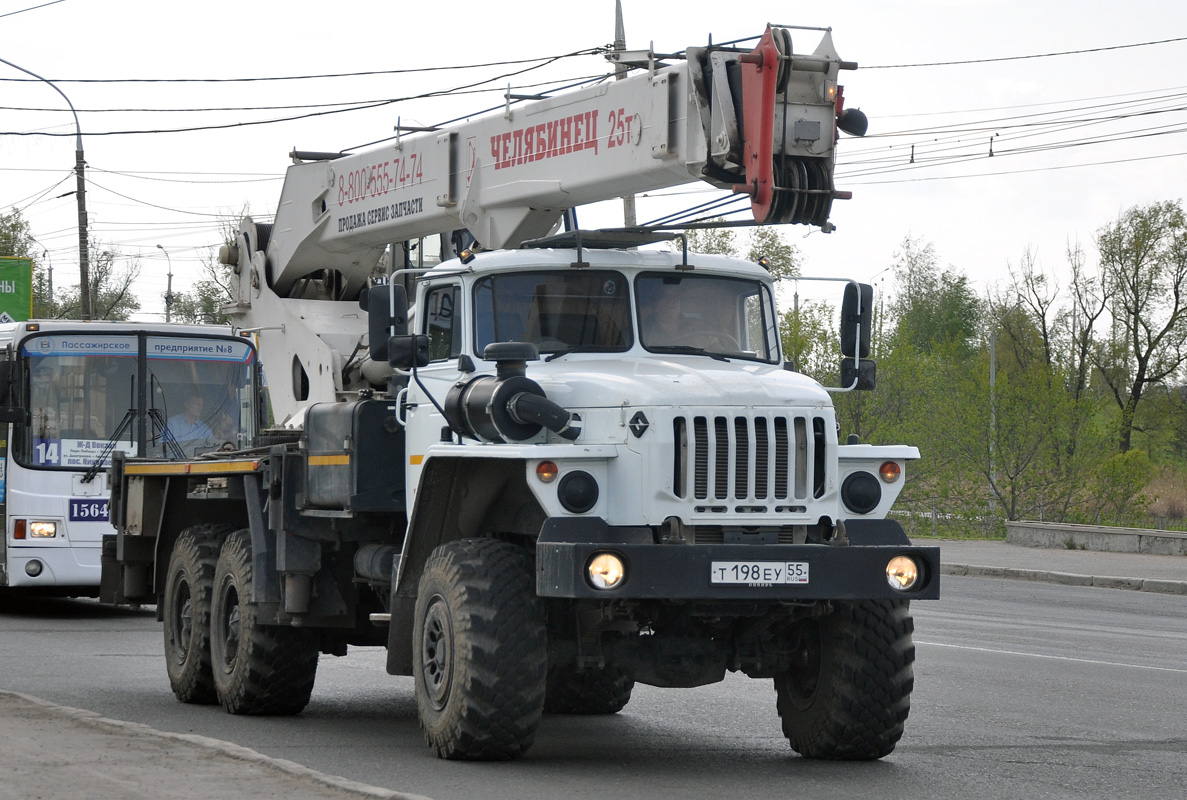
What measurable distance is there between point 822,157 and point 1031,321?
49.6 meters

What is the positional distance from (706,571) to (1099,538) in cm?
2332

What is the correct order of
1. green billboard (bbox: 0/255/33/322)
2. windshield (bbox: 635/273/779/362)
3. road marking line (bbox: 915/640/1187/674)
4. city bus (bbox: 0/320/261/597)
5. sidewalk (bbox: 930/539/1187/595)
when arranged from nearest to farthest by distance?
windshield (bbox: 635/273/779/362)
road marking line (bbox: 915/640/1187/674)
city bus (bbox: 0/320/261/597)
sidewalk (bbox: 930/539/1187/595)
green billboard (bbox: 0/255/33/322)

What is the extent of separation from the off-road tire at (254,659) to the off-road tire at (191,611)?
0.36m

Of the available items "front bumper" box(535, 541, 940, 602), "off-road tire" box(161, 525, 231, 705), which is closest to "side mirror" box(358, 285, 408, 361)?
"front bumper" box(535, 541, 940, 602)

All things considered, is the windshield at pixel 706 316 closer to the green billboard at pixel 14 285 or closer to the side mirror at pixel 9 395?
the side mirror at pixel 9 395

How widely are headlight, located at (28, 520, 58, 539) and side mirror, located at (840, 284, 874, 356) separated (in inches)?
416

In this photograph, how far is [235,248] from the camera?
14.7 metres

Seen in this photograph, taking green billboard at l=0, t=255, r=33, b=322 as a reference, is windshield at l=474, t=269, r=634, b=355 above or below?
below

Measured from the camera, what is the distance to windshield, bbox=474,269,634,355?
939 centimetres

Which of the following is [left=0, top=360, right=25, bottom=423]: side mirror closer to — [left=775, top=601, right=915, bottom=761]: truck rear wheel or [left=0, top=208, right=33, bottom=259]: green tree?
[left=775, top=601, right=915, bottom=761]: truck rear wheel

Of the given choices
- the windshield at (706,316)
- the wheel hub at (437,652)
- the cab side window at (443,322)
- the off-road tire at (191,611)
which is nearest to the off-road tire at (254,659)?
the off-road tire at (191,611)

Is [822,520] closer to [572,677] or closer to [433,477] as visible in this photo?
[433,477]

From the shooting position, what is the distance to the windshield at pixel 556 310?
9.39m

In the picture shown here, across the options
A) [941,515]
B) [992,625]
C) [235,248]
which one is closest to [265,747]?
[235,248]
